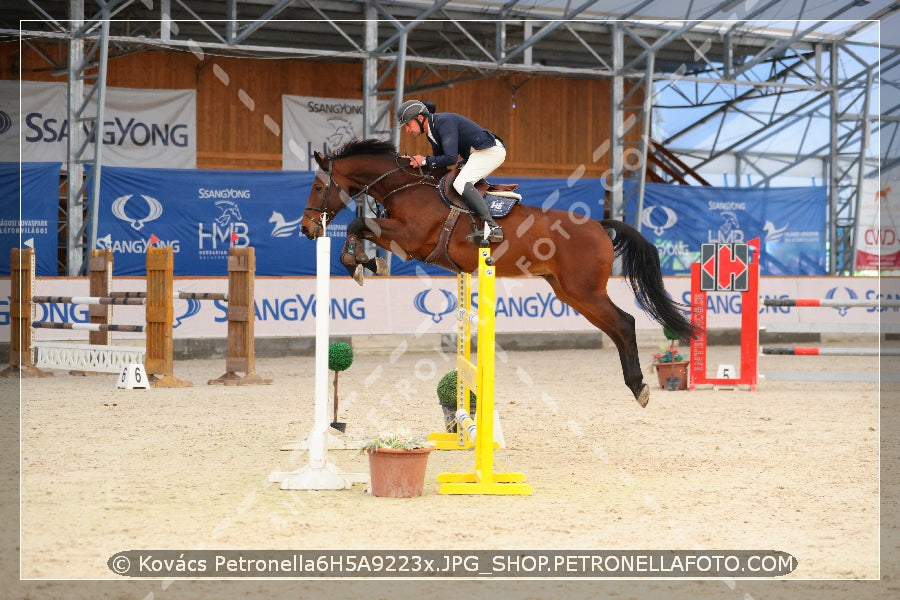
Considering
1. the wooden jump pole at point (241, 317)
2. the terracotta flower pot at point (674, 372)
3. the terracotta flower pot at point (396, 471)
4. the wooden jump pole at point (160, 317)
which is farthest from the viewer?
the terracotta flower pot at point (674, 372)

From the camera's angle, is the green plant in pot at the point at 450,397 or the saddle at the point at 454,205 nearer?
the saddle at the point at 454,205

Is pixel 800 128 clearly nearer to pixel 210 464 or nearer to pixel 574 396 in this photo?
pixel 574 396

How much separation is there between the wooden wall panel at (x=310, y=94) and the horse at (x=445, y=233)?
1244 cm

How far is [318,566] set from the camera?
3762 mm

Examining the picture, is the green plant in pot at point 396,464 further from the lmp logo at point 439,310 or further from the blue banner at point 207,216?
the blue banner at point 207,216

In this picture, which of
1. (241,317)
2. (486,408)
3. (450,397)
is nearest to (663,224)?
(241,317)

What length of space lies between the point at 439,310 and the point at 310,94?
7.37 m

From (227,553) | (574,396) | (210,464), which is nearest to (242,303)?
(574,396)

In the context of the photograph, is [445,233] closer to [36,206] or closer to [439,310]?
[439,310]

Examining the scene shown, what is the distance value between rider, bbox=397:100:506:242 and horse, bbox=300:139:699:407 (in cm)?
11

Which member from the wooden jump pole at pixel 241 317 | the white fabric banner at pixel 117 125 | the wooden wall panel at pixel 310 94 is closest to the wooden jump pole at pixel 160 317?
the wooden jump pole at pixel 241 317

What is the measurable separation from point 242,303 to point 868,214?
14670 millimetres

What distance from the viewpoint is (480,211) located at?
238 inches

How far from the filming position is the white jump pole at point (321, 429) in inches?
203
